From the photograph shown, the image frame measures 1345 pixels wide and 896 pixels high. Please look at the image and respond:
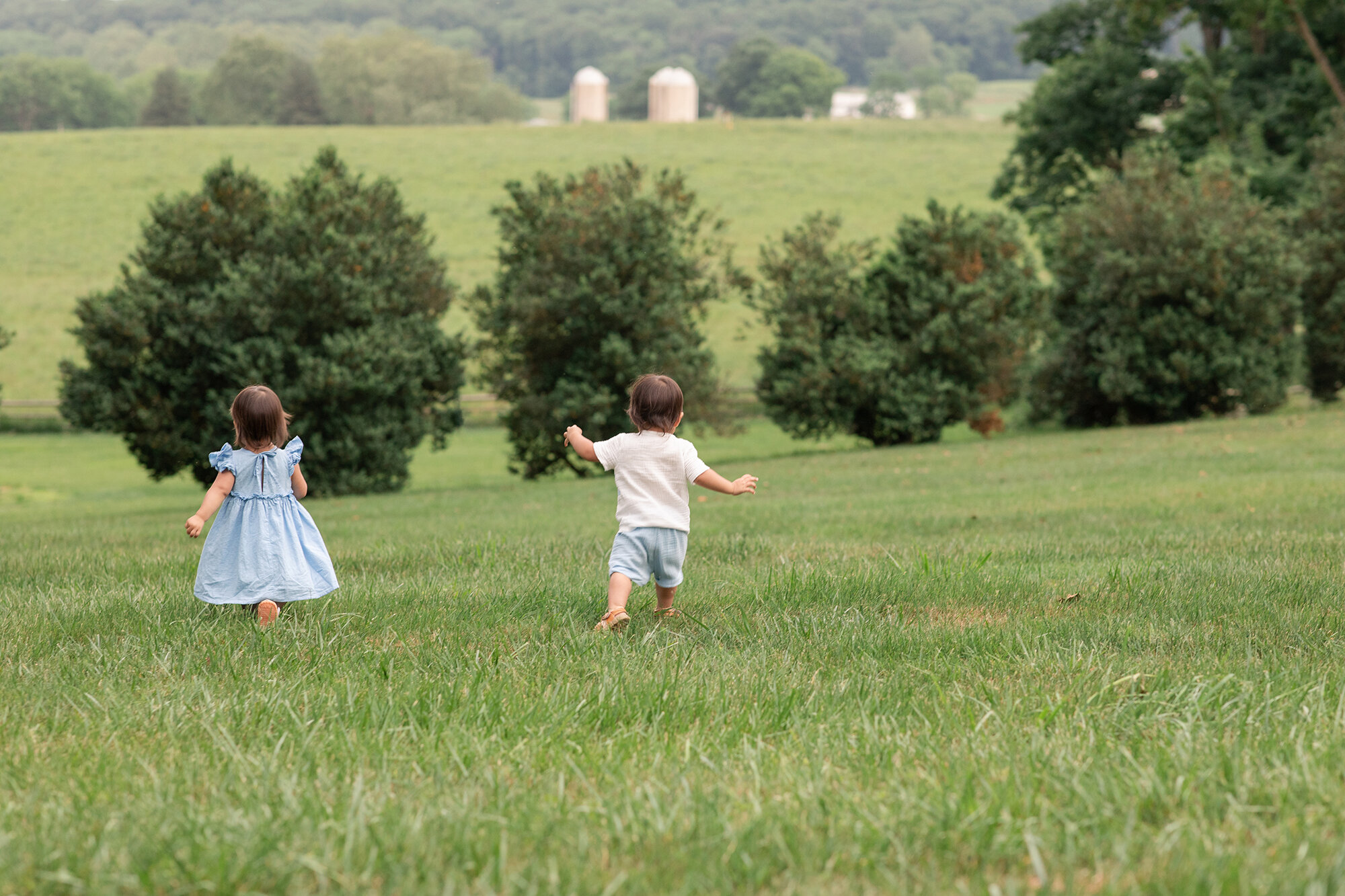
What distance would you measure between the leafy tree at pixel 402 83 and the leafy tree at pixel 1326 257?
9797cm

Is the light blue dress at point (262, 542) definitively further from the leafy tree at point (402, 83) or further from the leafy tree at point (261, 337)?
the leafy tree at point (402, 83)

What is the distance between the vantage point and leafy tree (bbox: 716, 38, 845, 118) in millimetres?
133250

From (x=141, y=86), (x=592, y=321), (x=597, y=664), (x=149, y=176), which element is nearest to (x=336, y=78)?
(x=141, y=86)

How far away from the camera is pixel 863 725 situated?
3482 millimetres

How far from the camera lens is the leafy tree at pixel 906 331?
2708 cm

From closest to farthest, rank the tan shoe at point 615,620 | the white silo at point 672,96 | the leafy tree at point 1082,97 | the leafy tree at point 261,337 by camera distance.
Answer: the tan shoe at point 615,620 → the leafy tree at point 261,337 → the leafy tree at point 1082,97 → the white silo at point 672,96

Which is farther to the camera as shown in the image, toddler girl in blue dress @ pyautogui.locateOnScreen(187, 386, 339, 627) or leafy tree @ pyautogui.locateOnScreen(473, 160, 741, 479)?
leafy tree @ pyautogui.locateOnScreen(473, 160, 741, 479)

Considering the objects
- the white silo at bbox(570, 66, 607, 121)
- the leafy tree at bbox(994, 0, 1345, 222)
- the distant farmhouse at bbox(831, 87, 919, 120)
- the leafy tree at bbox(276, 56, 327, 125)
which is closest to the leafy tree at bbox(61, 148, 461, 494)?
the leafy tree at bbox(994, 0, 1345, 222)

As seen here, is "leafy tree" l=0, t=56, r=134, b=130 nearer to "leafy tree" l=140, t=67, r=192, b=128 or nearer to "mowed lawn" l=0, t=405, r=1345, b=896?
"leafy tree" l=140, t=67, r=192, b=128

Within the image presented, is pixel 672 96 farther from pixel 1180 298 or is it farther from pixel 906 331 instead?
pixel 1180 298

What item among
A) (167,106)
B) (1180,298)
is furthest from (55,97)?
(1180,298)

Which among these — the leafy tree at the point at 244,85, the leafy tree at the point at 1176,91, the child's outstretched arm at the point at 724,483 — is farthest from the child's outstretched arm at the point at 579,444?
the leafy tree at the point at 244,85

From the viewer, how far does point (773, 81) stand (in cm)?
13638

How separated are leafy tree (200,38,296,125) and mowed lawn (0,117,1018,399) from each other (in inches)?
1349
